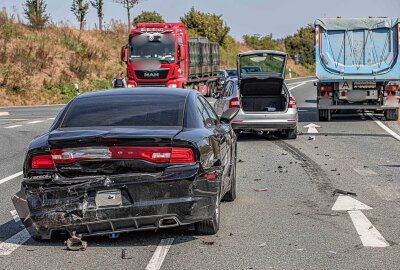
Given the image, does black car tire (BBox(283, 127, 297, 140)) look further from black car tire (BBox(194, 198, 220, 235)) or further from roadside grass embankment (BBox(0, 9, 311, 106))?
roadside grass embankment (BBox(0, 9, 311, 106))

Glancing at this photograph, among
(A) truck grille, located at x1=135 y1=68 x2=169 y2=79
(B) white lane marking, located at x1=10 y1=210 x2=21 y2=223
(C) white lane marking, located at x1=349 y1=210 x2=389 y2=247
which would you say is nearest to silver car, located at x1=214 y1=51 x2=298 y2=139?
(C) white lane marking, located at x1=349 y1=210 x2=389 y2=247

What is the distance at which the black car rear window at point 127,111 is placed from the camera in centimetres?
781

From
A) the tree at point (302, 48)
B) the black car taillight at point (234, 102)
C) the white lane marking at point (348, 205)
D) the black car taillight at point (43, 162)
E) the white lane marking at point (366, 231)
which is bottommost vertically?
the tree at point (302, 48)

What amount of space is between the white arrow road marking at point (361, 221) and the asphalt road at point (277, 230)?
0.07ft

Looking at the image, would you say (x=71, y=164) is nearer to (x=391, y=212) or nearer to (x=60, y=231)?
(x=60, y=231)

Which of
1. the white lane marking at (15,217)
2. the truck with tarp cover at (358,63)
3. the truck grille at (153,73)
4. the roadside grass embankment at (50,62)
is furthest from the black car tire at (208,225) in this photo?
the roadside grass embankment at (50,62)

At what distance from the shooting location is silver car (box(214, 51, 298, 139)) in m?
17.7

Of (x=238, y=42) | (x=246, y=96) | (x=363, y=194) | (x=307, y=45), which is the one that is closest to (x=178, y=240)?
(x=363, y=194)

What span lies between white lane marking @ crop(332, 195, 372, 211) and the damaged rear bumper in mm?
2747

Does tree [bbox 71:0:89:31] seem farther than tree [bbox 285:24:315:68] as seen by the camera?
No

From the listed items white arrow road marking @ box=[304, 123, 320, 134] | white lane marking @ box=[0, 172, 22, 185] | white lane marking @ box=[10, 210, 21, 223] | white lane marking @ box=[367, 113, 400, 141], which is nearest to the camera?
white lane marking @ box=[10, 210, 21, 223]

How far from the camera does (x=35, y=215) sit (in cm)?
714

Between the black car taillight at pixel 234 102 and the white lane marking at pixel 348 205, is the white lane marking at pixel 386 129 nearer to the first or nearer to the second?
the black car taillight at pixel 234 102

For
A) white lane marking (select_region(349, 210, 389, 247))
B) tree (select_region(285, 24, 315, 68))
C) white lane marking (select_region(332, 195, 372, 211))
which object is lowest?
tree (select_region(285, 24, 315, 68))
